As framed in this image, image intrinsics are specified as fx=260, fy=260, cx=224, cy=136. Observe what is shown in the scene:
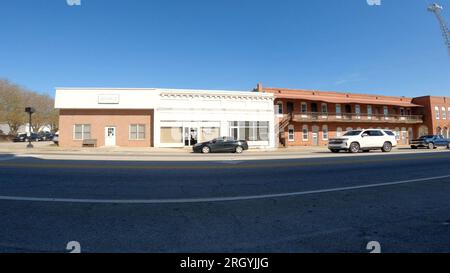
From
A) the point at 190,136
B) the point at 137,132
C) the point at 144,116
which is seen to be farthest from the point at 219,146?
the point at 137,132

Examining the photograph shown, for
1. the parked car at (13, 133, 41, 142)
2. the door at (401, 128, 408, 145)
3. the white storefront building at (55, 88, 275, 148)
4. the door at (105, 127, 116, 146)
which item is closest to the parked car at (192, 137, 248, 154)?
the white storefront building at (55, 88, 275, 148)

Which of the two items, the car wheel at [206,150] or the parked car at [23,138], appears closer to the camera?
the car wheel at [206,150]

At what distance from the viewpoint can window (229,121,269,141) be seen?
108 ft

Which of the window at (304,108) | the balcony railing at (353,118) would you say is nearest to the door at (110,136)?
the balcony railing at (353,118)

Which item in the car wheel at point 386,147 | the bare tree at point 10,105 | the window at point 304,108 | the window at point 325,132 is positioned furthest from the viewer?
the bare tree at point 10,105

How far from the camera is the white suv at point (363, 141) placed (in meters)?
20.7

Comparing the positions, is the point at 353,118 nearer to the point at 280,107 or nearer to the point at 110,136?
the point at 280,107

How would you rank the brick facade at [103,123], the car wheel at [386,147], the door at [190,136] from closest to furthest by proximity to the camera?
the car wheel at [386,147] → the brick facade at [103,123] → the door at [190,136]

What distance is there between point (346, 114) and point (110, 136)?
3430cm

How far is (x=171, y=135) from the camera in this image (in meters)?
30.7

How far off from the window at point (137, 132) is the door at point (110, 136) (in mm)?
1968

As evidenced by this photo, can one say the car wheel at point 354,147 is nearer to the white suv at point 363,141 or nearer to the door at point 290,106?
the white suv at point 363,141
